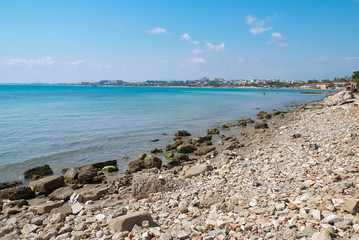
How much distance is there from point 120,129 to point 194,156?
39.8 ft

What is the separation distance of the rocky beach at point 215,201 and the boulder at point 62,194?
0.14ft

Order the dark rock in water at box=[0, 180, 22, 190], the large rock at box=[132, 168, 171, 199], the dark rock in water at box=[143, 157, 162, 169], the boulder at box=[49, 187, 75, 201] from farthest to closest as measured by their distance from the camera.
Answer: the dark rock in water at box=[143, 157, 162, 169] < the dark rock in water at box=[0, 180, 22, 190] < the boulder at box=[49, 187, 75, 201] < the large rock at box=[132, 168, 171, 199]

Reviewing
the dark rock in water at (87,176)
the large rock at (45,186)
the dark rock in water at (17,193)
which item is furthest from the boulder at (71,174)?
the dark rock in water at (17,193)

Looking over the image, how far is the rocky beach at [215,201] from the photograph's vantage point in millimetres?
5043

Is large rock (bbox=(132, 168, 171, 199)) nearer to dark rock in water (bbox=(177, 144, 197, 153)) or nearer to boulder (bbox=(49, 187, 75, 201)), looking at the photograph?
boulder (bbox=(49, 187, 75, 201))

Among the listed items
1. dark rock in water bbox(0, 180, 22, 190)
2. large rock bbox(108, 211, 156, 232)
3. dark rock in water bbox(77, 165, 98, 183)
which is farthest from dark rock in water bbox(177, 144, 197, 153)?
large rock bbox(108, 211, 156, 232)

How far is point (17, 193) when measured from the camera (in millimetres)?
10109

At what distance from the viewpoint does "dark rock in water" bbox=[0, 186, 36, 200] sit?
9938mm

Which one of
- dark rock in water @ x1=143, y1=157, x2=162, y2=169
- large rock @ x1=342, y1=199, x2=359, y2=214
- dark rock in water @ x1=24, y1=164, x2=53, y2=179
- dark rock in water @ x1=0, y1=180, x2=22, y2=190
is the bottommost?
dark rock in water @ x1=0, y1=180, x2=22, y2=190

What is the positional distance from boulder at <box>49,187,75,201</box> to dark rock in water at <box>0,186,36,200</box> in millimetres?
1063

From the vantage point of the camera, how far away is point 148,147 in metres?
18.1

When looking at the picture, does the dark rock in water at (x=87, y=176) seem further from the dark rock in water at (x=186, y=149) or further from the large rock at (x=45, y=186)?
the dark rock in water at (x=186, y=149)

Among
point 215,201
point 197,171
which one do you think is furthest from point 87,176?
point 215,201

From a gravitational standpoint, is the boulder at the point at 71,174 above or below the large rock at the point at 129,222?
below
